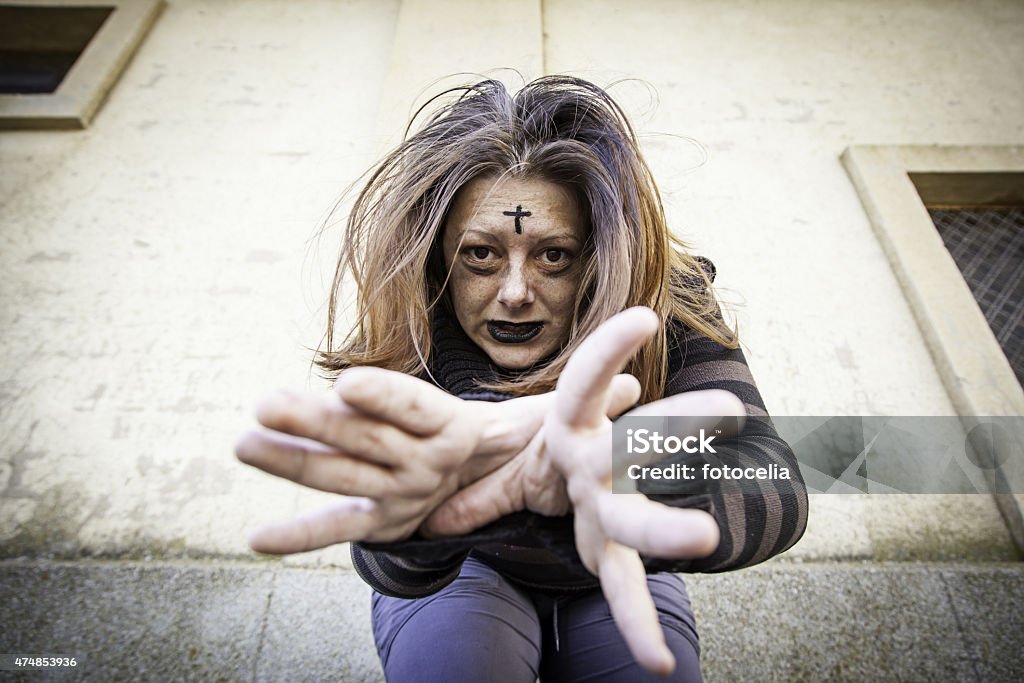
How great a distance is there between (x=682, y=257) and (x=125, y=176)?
111 inches

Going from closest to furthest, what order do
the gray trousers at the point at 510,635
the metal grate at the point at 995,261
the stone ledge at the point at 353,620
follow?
the gray trousers at the point at 510,635 → the stone ledge at the point at 353,620 → the metal grate at the point at 995,261

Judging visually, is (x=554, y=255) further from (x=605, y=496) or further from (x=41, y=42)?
(x=41, y=42)

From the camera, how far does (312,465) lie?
1.86 ft

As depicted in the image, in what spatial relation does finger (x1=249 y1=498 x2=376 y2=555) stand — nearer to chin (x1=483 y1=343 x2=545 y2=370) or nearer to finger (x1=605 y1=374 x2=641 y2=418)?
finger (x1=605 y1=374 x2=641 y2=418)

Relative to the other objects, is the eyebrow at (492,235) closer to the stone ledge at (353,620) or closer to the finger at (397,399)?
the finger at (397,399)

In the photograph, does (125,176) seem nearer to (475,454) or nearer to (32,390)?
(32,390)

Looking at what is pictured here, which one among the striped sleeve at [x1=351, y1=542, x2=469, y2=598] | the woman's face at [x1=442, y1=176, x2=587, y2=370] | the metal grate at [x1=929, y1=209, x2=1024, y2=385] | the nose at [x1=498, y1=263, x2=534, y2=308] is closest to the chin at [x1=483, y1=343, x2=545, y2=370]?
the woman's face at [x1=442, y1=176, x2=587, y2=370]

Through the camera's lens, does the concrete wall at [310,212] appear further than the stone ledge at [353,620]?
Yes

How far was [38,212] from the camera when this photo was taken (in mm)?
2469

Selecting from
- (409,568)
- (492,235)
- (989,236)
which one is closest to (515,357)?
(492,235)

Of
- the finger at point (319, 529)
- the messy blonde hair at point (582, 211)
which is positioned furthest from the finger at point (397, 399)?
the messy blonde hair at point (582, 211)

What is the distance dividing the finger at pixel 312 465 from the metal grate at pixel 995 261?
2.97 m

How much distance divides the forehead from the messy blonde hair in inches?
1.1

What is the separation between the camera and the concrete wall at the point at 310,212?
1813 millimetres
